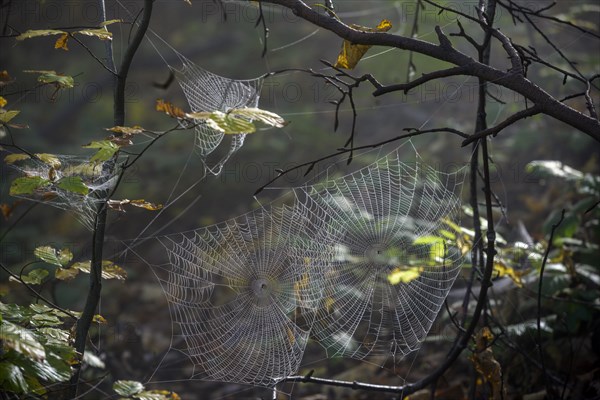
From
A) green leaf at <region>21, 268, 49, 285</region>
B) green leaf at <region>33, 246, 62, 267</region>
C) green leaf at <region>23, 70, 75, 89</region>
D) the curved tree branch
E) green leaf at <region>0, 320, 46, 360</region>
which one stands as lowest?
green leaf at <region>0, 320, 46, 360</region>

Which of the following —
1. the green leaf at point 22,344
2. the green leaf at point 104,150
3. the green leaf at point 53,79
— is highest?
the green leaf at point 53,79

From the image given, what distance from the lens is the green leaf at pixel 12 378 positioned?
1685 mm

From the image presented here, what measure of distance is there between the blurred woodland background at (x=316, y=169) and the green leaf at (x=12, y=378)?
2.55 feet

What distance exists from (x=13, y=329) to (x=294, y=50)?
7.31 metres

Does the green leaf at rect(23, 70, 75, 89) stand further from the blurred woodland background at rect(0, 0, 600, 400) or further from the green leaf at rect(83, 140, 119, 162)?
the green leaf at rect(83, 140, 119, 162)

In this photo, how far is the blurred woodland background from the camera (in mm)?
3229

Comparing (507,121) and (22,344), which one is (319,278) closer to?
(507,121)

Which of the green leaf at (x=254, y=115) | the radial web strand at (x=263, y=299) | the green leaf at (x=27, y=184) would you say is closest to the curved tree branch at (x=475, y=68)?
the green leaf at (x=254, y=115)

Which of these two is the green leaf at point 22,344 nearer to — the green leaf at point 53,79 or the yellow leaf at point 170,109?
the yellow leaf at point 170,109

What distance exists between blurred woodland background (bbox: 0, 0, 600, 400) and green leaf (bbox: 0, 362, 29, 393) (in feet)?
2.55

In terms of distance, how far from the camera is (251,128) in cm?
178

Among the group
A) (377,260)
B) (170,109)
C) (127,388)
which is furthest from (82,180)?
(377,260)

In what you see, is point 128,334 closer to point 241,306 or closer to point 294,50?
point 241,306

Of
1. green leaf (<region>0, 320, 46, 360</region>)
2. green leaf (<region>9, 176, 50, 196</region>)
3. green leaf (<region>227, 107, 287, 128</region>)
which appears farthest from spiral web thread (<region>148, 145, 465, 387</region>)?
green leaf (<region>0, 320, 46, 360</region>)
